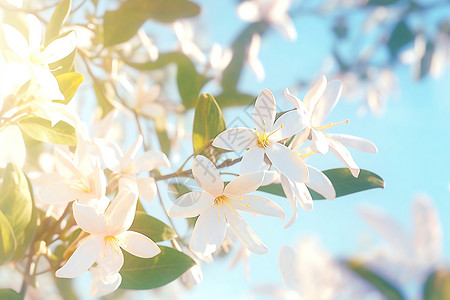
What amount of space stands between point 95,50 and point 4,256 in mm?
248

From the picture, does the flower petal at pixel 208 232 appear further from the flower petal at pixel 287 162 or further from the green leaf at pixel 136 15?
the green leaf at pixel 136 15

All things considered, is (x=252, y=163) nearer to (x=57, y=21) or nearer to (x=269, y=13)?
(x=57, y=21)

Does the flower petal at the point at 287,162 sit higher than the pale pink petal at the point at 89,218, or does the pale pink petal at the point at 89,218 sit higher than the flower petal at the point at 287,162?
the flower petal at the point at 287,162

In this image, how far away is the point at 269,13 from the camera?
72 cm

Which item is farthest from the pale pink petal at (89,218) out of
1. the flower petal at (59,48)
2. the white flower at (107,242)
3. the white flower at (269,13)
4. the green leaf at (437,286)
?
the white flower at (269,13)

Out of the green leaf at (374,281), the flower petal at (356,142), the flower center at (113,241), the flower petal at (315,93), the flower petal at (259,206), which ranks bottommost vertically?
the green leaf at (374,281)

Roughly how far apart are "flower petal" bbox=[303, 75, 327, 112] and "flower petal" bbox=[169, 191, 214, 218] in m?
0.09

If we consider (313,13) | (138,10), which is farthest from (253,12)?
(138,10)

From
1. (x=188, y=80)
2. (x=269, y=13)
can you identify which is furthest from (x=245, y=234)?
(x=269, y=13)

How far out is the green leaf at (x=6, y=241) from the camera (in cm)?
28

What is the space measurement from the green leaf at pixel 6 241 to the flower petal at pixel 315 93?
0.20 meters

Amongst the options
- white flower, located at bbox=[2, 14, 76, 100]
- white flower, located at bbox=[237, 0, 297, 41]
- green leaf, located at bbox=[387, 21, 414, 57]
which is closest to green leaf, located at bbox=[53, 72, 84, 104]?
white flower, located at bbox=[2, 14, 76, 100]

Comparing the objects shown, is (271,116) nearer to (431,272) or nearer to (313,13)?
(431,272)

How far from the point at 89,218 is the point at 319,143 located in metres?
0.14
